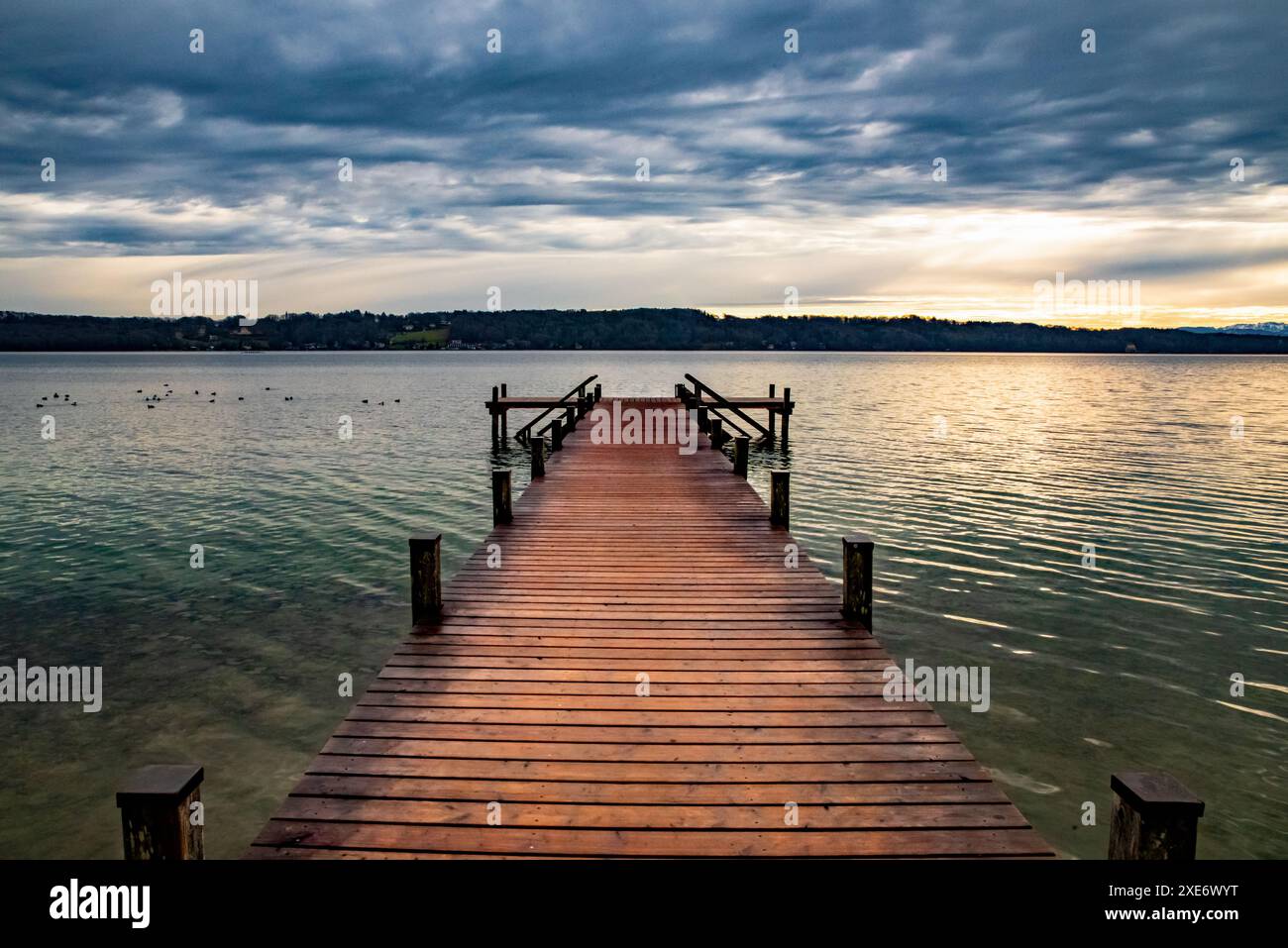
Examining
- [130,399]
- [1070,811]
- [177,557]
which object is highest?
[130,399]

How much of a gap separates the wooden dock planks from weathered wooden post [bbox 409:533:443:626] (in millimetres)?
203

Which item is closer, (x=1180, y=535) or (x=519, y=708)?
(x=519, y=708)

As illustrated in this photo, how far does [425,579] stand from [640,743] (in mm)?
3723

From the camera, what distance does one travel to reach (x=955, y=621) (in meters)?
12.0

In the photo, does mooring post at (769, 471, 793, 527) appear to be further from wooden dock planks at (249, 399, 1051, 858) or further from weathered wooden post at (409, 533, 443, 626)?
weathered wooden post at (409, 533, 443, 626)

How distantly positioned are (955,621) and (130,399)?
76.6 metres

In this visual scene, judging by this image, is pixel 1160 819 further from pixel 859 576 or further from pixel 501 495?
pixel 501 495

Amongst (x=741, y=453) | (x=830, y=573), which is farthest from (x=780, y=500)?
(x=741, y=453)

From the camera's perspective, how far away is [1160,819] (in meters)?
3.66

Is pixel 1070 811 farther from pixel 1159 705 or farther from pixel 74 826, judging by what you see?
pixel 74 826

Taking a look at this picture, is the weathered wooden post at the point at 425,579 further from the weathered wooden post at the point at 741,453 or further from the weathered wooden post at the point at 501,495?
the weathered wooden post at the point at 741,453

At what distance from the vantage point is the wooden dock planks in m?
4.60
